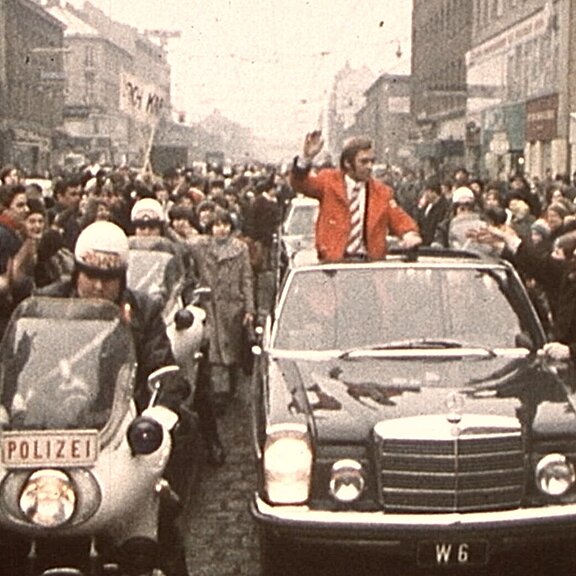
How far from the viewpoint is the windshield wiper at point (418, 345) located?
7.74m

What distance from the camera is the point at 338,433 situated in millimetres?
6656

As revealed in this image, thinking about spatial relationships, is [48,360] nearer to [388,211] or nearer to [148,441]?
[148,441]

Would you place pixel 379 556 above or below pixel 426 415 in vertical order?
below

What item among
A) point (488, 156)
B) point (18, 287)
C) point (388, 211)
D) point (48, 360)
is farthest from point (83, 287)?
point (488, 156)

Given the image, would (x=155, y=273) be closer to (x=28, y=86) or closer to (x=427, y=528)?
(x=427, y=528)

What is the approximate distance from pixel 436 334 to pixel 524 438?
130cm

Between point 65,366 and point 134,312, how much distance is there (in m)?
1.10

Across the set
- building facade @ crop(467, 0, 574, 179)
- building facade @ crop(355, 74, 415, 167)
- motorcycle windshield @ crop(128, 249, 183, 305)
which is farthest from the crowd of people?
building facade @ crop(355, 74, 415, 167)

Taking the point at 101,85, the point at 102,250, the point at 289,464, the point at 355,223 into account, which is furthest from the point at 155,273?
the point at 101,85

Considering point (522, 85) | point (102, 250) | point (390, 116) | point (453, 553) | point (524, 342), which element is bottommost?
point (453, 553)

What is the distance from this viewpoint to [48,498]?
546 centimetres

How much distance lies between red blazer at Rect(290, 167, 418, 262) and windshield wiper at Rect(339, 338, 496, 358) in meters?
2.89

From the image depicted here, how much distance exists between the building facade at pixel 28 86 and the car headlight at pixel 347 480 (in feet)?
213

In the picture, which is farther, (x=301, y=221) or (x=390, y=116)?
(x=390, y=116)
